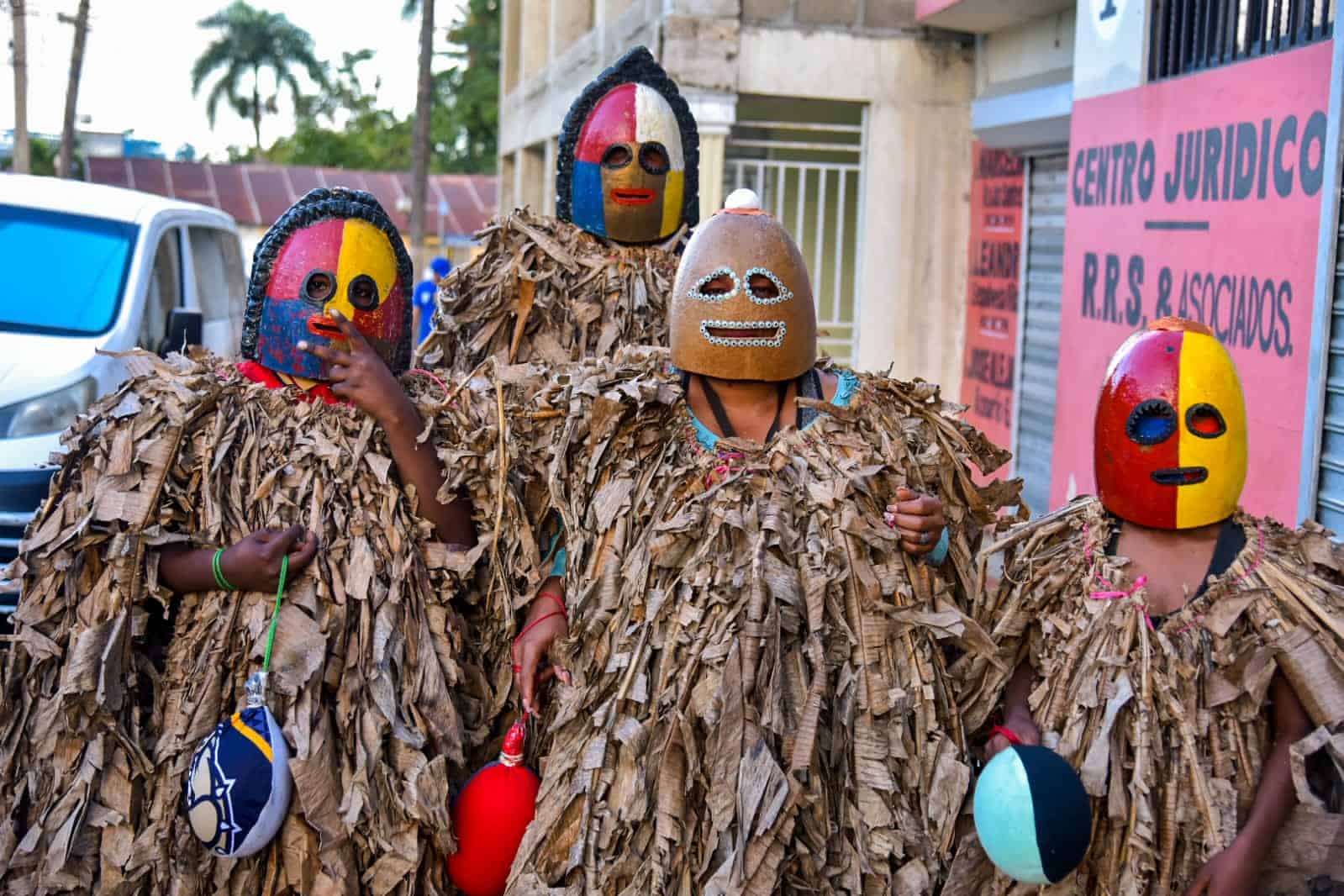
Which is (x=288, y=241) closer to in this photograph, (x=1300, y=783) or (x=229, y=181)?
(x=1300, y=783)

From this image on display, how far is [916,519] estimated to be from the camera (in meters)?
3.34

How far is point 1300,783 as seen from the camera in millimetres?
2934

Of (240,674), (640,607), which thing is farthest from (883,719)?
(240,674)

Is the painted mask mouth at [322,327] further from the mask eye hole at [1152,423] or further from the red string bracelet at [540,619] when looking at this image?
the mask eye hole at [1152,423]

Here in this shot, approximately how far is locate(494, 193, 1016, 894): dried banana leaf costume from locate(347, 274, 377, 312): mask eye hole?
67 centimetres

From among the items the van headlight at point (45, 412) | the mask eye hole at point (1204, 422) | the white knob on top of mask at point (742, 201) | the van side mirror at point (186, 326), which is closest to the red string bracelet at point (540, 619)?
the white knob on top of mask at point (742, 201)

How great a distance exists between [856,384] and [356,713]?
1485 millimetres

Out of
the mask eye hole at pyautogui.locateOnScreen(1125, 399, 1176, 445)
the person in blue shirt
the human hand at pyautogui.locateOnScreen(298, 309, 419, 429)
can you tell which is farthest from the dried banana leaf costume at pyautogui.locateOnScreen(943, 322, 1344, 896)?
the person in blue shirt

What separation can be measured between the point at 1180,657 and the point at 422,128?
62.0 ft

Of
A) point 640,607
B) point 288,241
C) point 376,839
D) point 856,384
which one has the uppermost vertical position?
point 288,241

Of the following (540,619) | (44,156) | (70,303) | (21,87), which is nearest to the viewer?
(540,619)

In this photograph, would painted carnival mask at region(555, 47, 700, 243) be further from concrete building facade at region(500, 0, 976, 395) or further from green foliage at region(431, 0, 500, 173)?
green foliage at region(431, 0, 500, 173)

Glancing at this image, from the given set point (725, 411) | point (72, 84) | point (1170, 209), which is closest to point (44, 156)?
point (72, 84)

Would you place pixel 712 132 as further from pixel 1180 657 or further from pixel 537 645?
pixel 1180 657
